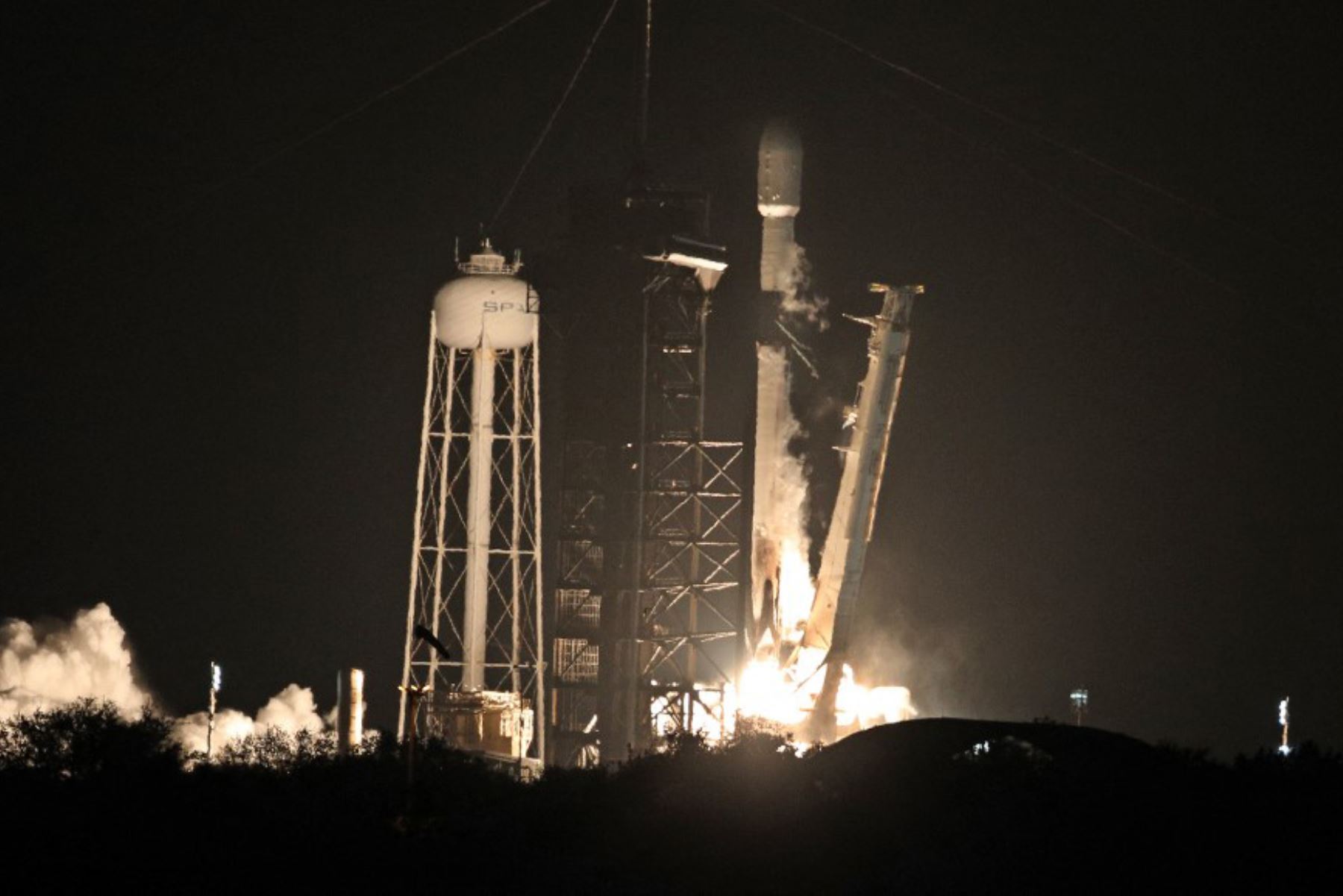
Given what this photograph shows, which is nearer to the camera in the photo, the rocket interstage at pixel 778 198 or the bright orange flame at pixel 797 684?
the bright orange flame at pixel 797 684

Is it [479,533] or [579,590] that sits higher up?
[479,533]

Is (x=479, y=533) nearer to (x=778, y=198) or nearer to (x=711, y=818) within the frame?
(x=778, y=198)

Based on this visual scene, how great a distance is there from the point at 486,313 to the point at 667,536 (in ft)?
24.6

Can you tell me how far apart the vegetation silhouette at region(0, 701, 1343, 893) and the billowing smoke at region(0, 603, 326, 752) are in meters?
21.3

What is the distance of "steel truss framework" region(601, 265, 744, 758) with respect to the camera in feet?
247

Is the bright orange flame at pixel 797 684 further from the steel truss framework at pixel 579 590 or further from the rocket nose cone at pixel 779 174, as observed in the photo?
the rocket nose cone at pixel 779 174

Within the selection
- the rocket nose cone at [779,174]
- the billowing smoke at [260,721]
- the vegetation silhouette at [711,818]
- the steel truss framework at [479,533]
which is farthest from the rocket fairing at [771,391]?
the vegetation silhouette at [711,818]

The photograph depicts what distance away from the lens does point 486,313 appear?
75000 mm

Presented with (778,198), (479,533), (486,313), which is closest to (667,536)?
(479,533)

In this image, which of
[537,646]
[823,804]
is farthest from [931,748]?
[537,646]

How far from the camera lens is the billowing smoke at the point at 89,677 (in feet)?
260

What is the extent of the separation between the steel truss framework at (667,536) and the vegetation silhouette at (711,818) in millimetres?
17565

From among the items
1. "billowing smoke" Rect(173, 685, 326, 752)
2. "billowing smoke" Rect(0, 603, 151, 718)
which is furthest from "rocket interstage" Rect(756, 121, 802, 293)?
"billowing smoke" Rect(0, 603, 151, 718)

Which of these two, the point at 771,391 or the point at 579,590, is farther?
the point at 771,391
